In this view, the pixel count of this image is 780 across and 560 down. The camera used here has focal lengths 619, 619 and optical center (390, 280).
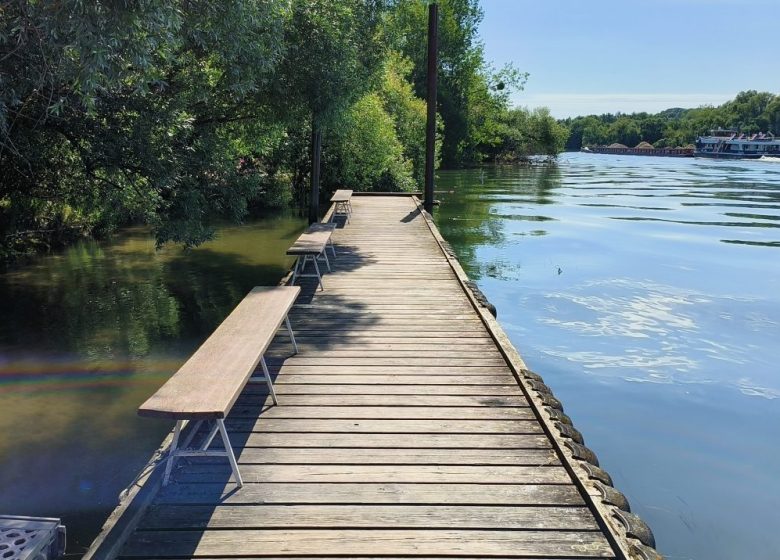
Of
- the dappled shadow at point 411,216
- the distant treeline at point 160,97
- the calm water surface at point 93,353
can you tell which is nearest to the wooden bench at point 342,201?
the dappled shadow at point 411,216

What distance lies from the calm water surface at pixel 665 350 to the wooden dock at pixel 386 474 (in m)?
2.05

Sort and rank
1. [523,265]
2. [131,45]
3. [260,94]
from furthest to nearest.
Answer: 1. [523,265]
2. [260,94]
3. [131,45]

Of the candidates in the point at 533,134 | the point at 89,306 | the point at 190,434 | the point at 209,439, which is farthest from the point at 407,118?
the point at 533,134

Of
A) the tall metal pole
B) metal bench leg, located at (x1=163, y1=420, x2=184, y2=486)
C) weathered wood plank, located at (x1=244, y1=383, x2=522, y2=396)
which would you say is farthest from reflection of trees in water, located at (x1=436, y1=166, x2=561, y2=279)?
metal bench leg, located at (x1=163, y1=420, x2=184, y2=486)

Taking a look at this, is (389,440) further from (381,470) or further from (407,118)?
(407,118)

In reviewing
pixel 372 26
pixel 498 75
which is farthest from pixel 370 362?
pixel 498 75

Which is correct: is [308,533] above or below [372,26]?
below

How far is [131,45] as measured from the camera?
17.6 feet

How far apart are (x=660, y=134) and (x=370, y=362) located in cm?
17995

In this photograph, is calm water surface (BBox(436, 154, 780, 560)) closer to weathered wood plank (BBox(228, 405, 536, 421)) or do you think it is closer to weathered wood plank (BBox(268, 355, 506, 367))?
weathered wood plank (BBox(268, 355, 506, 367))

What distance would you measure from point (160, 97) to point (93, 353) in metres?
4.35

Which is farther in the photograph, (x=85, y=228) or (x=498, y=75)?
(x=498, y=75)

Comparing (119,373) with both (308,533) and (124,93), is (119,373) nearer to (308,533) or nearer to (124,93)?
(124,93)

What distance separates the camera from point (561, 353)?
9.70m
